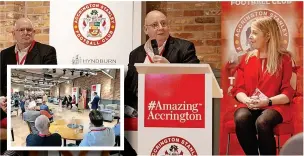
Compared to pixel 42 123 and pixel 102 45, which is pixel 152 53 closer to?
pixel 102 45

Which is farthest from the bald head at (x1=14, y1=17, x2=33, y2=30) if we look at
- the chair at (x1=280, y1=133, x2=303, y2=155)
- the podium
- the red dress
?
the chair at (x1=280, y1=133, x2=303, y2=155)

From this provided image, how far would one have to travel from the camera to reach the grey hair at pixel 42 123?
4.34 m

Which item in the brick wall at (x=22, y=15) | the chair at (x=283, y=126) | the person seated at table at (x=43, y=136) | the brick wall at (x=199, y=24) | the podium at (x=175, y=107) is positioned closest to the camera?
Result: the podium at (x=175, y=107)

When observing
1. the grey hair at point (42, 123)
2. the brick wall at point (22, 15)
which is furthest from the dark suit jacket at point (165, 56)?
the brick wall at point (22, 15)

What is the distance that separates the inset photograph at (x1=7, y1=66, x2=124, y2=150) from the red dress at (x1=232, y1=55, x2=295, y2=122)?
99cm

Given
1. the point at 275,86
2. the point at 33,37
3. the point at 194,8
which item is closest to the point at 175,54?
the point at 194,8

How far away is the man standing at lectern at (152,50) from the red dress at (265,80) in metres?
0.39

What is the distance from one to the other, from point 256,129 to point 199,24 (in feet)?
3.40

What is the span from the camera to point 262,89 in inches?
167

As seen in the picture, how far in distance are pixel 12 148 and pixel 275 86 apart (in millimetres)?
2177

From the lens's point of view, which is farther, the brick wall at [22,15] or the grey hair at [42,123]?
the brick wall at [22,15]

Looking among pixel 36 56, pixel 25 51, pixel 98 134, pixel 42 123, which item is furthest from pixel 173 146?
pixel 25 51

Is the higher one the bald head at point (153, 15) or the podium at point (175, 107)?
the bald head at point (153, 15)

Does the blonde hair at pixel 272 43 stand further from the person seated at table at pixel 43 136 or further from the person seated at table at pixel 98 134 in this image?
the person seated at table at pixel 43 136
